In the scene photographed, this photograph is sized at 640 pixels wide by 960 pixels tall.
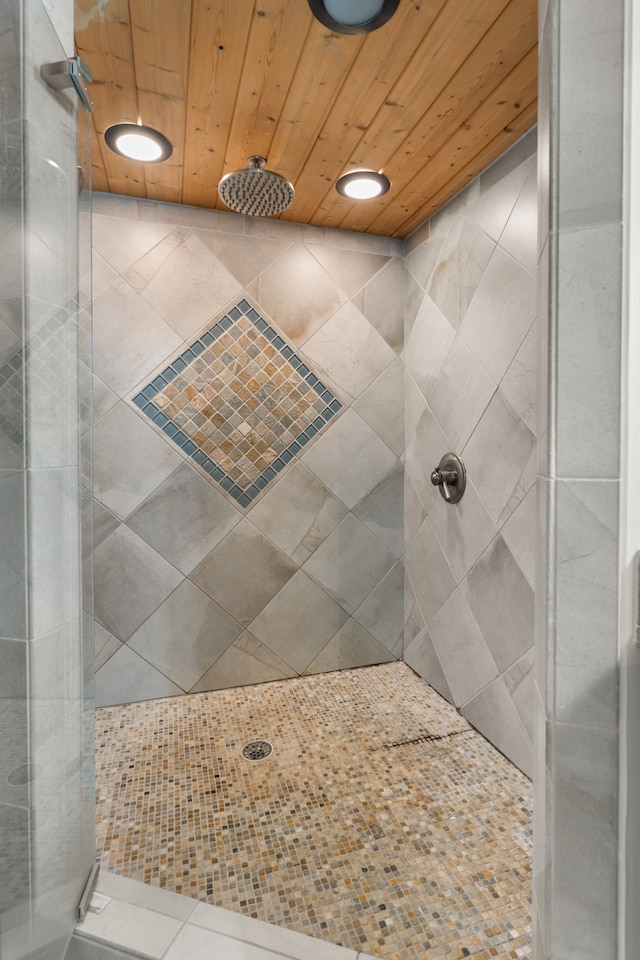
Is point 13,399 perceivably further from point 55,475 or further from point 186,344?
point 186,344

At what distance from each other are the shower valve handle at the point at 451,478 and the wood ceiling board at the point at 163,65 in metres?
1.49

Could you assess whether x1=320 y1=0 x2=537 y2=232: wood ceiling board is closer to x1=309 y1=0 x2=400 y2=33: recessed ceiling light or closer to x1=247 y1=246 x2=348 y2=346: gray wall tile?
x1=309 y1=0 x2=400 y2=33: recessed ceiling light

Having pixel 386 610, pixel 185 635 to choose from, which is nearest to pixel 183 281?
pixel 185 635

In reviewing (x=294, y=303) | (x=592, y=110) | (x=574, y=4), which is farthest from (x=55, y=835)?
(x=294, y=303)

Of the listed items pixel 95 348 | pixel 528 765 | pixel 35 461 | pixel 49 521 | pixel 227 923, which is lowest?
pixel 227 923

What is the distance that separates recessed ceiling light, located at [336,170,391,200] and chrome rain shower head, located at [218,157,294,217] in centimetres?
27

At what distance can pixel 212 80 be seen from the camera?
1.40 m

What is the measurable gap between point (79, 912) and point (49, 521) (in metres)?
0.89

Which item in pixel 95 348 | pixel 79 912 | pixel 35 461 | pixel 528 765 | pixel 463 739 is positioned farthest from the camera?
pixel 95 348

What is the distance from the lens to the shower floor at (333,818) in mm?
1163

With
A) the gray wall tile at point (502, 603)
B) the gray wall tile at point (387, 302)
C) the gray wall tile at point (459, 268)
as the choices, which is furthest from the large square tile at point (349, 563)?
the gray wall tile at point (459, 268)

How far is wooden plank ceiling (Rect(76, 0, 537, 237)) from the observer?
1210mm

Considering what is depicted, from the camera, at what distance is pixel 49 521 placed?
0.98 meters

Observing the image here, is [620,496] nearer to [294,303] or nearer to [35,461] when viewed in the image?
[35,461]
